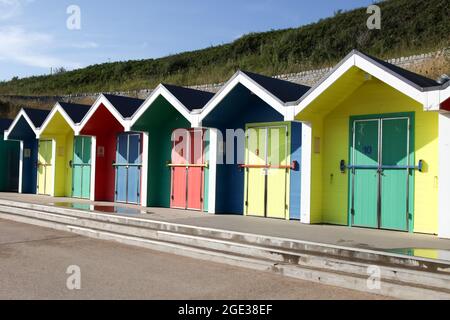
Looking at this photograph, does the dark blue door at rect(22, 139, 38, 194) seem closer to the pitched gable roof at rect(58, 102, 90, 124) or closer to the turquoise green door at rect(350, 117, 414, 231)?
the pitched gable roof at rect(58, 102, 90, 124)

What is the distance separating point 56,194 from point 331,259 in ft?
47.9

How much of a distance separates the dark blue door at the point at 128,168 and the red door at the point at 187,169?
1.79 m

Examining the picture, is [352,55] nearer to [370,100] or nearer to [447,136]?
[370,100]

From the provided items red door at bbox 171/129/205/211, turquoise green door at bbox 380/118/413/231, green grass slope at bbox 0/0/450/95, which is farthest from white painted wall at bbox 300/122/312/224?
green grass slope at bbox 0/0/450/95

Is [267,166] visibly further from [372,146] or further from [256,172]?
[372,146]

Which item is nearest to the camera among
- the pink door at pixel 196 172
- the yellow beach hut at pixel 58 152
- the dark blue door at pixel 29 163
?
the pink door at pixel 196 172

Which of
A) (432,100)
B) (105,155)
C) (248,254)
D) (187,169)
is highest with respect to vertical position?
(432,100)

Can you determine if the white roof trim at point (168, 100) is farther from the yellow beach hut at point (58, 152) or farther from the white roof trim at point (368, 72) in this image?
the yellow beach hut at point (58, 152)

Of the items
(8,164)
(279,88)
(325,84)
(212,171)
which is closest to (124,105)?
(212,171)

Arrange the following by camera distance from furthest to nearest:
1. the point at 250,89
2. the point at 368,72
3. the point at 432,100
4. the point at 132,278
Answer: the point at 250,89 < the point at 368,72 < the point at 432,100 < the point at 132,278

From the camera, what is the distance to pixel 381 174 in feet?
34.8

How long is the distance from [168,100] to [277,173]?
3835 millimetres

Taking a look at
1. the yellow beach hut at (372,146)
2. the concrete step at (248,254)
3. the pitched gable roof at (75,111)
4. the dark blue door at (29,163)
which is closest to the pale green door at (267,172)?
the yellow beach hut at (372,146)

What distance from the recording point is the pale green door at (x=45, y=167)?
2016 cm
